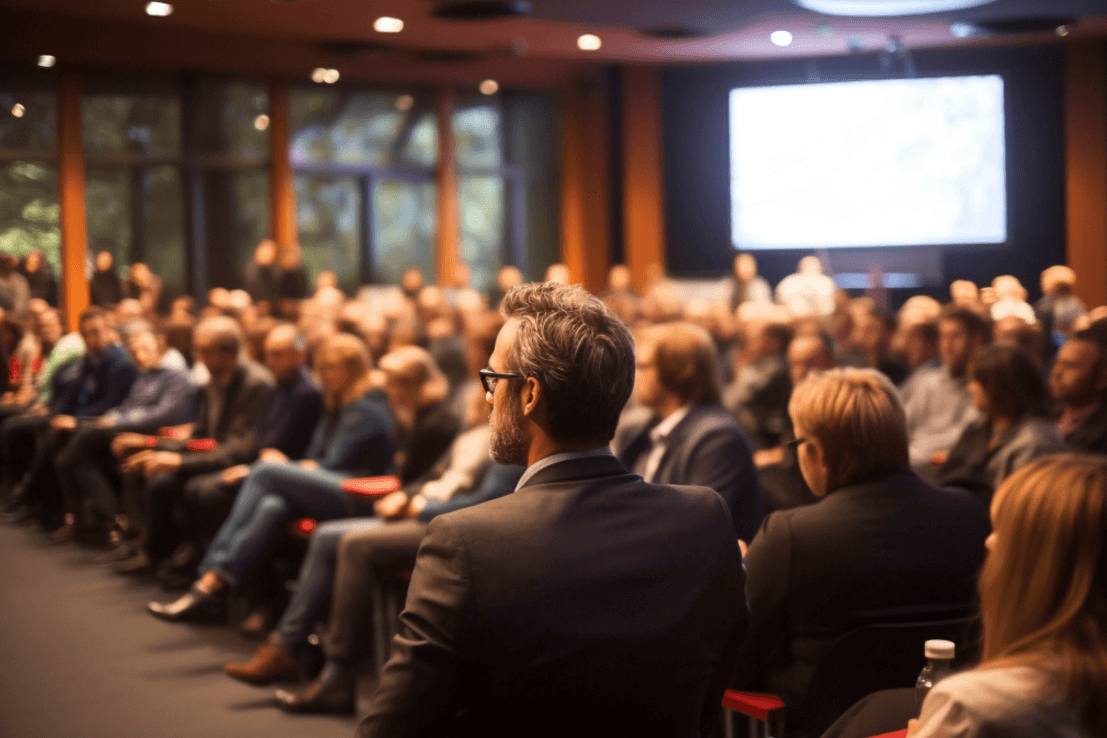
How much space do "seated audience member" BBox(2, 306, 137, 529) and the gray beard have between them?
17.8ft

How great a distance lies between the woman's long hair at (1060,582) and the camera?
119cm

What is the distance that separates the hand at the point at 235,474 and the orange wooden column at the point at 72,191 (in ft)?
24.5

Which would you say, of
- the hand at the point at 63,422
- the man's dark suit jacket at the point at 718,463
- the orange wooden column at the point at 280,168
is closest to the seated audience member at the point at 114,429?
the hand at the point at 63,422

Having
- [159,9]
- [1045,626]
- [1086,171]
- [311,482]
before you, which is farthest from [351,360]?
[1086,171]

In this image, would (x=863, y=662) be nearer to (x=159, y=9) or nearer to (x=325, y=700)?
(x=325, y=700)

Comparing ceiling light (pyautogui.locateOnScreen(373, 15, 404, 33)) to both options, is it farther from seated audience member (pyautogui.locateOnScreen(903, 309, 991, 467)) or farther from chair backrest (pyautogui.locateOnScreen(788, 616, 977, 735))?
chair backrest (pyautogui.locateOnScreen(788, 616, 977, 735))

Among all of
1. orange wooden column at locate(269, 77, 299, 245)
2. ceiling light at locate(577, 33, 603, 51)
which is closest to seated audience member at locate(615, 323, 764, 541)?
ceiling light at locate(577, 33, 603, 51)

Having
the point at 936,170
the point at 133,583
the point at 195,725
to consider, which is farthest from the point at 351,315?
the point at 936,170

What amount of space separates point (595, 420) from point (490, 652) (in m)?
0.35

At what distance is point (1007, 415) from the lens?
12.1 ft

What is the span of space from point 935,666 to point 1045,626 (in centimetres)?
66

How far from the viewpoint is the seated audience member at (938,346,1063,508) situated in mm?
3510

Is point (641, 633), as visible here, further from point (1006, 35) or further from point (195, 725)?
point (1006, 35)

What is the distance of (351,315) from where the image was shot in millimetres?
7207
